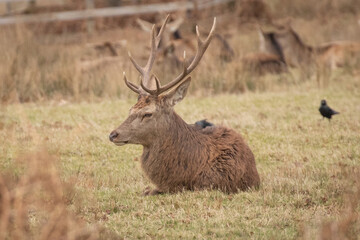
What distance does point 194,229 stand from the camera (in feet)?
17.9

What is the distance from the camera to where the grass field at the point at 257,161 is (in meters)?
5.49

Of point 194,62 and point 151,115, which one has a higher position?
point 194,62

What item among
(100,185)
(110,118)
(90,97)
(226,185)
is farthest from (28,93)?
(226,185)

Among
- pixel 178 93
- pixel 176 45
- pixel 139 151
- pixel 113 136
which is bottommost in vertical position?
pixel 176 45

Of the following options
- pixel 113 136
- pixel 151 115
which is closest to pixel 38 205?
pixel 113 136

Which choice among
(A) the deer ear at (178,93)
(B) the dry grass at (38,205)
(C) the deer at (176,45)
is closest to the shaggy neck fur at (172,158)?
(A) the deer ear at (178,93)

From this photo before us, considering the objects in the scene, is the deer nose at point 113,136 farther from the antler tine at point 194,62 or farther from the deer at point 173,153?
the antler tine at point 194,62

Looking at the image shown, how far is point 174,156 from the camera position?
668cm

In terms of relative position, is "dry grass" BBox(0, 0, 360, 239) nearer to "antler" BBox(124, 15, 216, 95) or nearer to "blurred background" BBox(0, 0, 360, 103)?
"blurred background" BBox(0, 0, 360, 103)

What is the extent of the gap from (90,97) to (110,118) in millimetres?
2047

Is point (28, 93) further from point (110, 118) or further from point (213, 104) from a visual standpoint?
point (213, 104)

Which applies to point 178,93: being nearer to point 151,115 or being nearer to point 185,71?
point 185,71

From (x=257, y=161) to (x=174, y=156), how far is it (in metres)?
1.91

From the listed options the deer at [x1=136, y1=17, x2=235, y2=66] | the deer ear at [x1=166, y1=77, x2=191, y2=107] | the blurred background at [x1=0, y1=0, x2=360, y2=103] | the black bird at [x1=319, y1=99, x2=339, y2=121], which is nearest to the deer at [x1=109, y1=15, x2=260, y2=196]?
the deer ear at [x1=166, y1=77, x2=191, y2=107]
